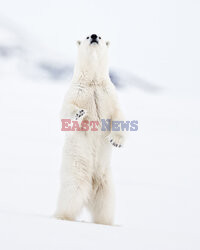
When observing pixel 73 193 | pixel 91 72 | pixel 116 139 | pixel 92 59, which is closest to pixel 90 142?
pixel 116 139

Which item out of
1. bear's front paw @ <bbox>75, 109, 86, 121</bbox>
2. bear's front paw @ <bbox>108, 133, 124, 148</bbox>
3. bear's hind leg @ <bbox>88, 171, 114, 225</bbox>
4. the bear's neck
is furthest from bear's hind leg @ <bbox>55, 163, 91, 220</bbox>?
the bear's neck

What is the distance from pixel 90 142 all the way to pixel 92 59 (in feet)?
2.90

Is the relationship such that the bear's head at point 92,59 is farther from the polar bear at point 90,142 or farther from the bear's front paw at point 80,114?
the bear's front paw at point 80,114

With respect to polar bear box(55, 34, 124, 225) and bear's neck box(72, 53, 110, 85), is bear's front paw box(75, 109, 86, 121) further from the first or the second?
bear's neck box(72, 53, 110, 85)

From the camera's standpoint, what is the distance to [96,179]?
4.71m

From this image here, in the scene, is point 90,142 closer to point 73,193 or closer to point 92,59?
point 73,193

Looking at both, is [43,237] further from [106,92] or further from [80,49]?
[80,49]

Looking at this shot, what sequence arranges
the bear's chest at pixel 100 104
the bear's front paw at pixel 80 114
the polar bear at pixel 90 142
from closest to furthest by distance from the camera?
the bear's front paw at pixel 80 114 → the polar bear at pixel 90 142 → the bear's chest at pixel 100 104

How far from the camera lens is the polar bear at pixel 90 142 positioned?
4.56 m

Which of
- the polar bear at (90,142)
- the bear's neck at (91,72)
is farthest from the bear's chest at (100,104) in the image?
the bear's neck at (91,72)

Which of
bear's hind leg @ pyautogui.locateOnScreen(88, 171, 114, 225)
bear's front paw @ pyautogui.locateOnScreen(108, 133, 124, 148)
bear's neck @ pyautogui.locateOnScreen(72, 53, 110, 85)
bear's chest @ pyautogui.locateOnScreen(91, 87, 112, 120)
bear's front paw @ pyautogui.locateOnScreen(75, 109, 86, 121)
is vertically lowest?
bear's hind leg @ pyautogui.locateOnScreen(88, 171, 114, 225)

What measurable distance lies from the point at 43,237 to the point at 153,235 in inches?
39.5

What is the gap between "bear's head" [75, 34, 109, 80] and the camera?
15.7ft

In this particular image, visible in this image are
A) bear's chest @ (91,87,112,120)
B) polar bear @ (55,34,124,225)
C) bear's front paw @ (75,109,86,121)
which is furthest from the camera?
bear's chest @ (91,87,112,120)
